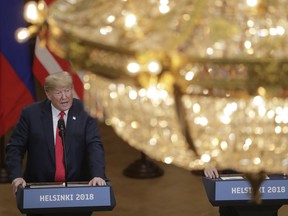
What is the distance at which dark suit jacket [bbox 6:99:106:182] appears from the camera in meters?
4.46

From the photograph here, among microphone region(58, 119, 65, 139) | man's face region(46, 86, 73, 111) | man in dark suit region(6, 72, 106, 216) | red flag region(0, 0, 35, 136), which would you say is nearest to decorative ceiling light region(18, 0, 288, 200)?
microphone region(58, 119, 65, 139)

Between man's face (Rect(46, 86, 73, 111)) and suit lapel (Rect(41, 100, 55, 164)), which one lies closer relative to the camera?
man's face (Rect(46, 86, 73, 111))

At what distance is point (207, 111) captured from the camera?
3.72ft

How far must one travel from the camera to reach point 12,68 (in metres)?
6.91

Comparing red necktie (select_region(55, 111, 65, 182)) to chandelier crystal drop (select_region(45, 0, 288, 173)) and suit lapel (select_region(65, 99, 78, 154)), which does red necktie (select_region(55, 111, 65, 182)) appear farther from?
chandelier crystal drop (select_region(45, 0, 288, 173))

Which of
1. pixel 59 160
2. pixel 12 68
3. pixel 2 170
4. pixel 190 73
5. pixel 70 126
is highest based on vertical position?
pixel 12 68

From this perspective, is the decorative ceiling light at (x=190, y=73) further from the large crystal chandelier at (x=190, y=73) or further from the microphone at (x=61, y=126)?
the microphone at (x=61, y=126)

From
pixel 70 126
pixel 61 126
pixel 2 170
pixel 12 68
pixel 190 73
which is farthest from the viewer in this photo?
pixel 2 170

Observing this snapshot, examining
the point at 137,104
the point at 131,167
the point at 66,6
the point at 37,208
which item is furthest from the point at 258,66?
the point at 131,167

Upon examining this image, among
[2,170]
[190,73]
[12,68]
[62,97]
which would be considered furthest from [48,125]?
[190,73]

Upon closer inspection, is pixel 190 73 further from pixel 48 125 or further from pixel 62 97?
pixel 48 125

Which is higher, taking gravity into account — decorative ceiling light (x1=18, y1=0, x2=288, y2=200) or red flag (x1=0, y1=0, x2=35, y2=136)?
red flag (x1=0, y1=0, x2=35, y2=136)

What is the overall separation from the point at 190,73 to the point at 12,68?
595 cm

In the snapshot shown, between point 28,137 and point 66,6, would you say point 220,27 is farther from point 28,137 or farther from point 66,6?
point 28,137
